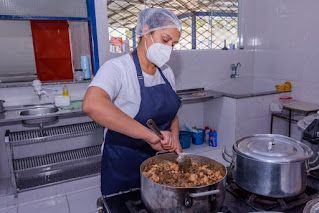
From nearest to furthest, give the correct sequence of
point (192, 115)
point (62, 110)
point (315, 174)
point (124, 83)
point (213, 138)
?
point (315, 174)
point (124, 83)
point (62, 110)
point (213, 138)
point (192, 115)

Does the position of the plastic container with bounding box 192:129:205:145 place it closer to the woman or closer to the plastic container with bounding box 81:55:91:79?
the plastic container with bounding box 81:55:91:79

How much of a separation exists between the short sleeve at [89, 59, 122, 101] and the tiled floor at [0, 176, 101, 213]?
164 centimetres

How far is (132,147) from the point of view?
1.47m

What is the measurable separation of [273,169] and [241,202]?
19 centimetres

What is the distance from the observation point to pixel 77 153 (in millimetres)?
3244

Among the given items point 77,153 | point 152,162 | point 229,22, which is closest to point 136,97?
point 152,162

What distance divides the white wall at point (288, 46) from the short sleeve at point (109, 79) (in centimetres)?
301

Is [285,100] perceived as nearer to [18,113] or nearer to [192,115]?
[192,115]

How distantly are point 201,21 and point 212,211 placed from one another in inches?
149

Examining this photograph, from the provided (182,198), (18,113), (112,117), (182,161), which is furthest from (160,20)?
(18,113)

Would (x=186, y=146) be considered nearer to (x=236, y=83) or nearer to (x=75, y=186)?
(x=236, y=83)

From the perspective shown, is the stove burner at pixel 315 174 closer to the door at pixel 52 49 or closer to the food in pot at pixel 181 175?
the food in pot at pixel 181 175

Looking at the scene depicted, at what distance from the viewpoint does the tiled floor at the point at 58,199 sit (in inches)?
97.3

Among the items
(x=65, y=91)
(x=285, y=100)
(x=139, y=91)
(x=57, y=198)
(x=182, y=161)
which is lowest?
(x=57, y=198)
